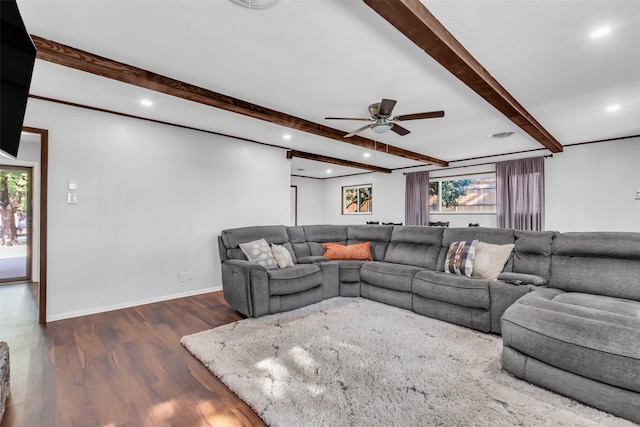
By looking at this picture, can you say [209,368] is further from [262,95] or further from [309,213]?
[309,213]

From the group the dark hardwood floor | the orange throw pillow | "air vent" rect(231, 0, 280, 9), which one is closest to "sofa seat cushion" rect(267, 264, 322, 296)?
the dark hardwood floor

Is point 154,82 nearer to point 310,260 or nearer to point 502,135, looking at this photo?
point 310,260

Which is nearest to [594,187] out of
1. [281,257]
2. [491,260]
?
[491,260]

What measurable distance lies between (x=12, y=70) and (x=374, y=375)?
2.62 m

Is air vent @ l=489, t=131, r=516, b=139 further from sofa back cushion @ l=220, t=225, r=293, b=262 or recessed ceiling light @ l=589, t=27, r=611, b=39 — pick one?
sofa back cushion @ l=220, t=225, r=293, b=262

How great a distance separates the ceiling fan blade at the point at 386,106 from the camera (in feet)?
9.60

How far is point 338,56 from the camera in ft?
8.00

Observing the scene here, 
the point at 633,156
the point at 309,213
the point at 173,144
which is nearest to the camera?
the point at 173,144

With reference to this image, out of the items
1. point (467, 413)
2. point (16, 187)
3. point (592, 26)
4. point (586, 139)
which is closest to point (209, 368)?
point (467, 413)

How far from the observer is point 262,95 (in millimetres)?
3273

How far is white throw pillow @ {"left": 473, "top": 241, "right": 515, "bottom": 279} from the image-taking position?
3.08 meters

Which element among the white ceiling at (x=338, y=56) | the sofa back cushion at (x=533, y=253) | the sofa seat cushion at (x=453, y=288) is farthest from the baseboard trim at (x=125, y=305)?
the sofa back cushion at (x=533, y=253)

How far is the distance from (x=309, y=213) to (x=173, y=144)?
6087 mm

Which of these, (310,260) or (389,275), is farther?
(310,260)
